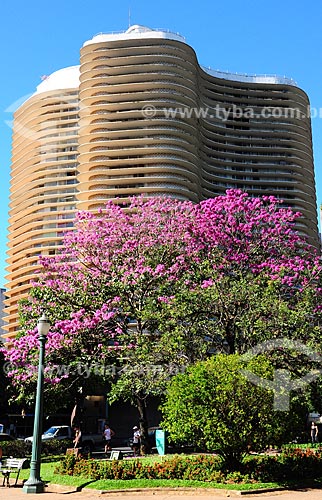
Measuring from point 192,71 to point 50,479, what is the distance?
71.1m

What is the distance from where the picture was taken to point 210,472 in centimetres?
1633

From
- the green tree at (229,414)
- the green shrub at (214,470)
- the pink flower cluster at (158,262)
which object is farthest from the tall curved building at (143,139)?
the green tree at (229,414)

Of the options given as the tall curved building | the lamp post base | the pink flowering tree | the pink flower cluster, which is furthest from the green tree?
the tall curved building

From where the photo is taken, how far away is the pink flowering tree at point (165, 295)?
2284 centimetres

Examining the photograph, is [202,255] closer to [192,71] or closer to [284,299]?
[284,299]

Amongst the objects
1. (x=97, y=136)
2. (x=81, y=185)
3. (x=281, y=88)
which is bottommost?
(x=81, y=185)

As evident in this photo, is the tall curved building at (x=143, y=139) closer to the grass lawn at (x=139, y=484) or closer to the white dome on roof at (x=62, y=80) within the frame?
the white dome on roof at (x=62, y=80)

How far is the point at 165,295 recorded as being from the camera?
83.7 ft

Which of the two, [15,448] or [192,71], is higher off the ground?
[192,71]

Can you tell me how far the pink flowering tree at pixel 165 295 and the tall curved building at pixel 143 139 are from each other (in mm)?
44538

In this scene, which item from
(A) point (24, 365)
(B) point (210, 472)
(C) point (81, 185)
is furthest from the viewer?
(C) point (81, 185)

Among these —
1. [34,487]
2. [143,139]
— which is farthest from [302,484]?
[143,139]

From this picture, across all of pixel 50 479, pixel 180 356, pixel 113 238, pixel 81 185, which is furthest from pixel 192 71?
pixel 50 479

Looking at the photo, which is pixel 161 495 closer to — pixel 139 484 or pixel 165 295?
pixel 139 484
